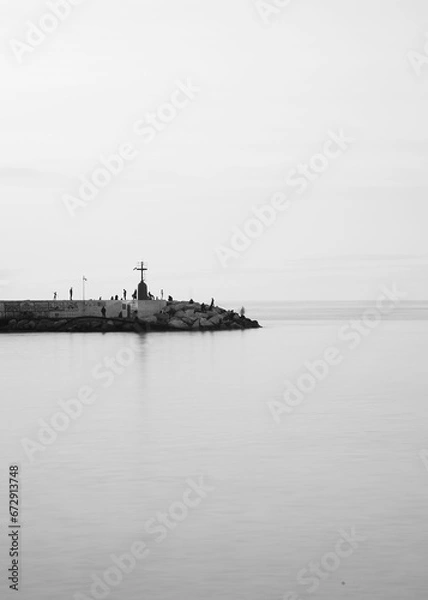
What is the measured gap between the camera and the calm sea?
14109mm

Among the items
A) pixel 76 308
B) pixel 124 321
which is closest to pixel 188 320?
pixel 124 321

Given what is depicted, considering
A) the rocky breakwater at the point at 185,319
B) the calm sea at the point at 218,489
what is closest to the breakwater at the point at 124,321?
the rocky breakwater at the point at 185,319

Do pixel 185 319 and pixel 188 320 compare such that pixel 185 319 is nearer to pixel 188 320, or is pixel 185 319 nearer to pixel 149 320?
pixel 188 320

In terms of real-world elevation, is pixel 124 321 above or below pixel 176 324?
above

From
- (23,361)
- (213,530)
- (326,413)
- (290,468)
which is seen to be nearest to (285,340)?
(23,361)

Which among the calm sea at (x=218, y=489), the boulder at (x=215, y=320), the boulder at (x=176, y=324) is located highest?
the boulder at (x=215, y=320)

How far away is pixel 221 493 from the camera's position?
1984 centimetres

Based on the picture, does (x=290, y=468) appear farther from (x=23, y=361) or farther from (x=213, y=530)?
(x=23, y=361)

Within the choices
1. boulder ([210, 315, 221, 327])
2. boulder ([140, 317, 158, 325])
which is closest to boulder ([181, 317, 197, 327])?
boulder ([210, 315, 221, 327])

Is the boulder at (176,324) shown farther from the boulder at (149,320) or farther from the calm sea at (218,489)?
the calm sea at (218,489)

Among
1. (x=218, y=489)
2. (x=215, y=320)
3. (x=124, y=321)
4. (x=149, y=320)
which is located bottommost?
(x=218, y=489)

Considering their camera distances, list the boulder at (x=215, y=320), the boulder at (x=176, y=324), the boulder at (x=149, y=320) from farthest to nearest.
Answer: the boulder at (x=215, y=320) → the boulder at (x=176, y=324) → the boulder at (x=149, y=320)

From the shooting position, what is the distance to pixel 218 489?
20.2 m

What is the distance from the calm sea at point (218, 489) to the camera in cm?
1411
